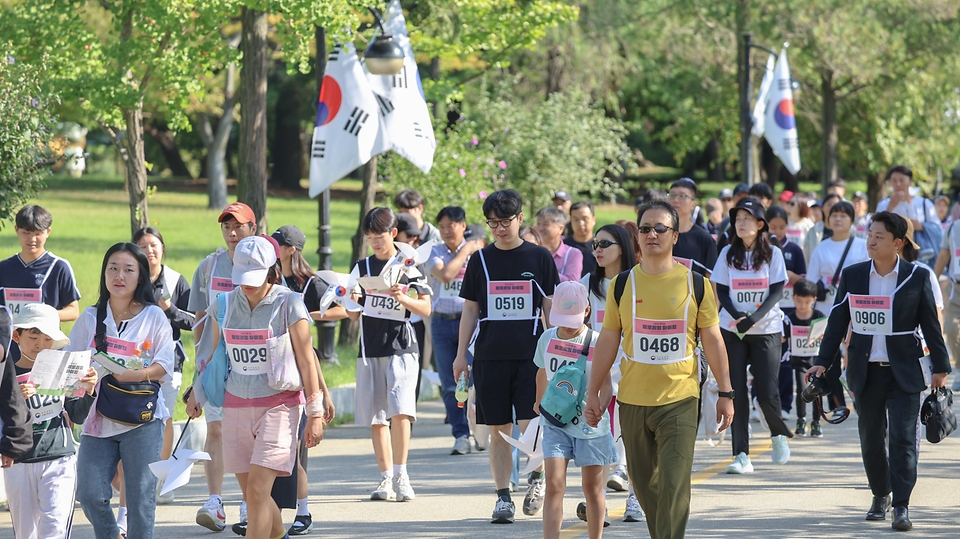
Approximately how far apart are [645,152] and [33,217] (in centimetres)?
5633

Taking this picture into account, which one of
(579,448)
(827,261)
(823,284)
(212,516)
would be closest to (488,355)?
(579,448)

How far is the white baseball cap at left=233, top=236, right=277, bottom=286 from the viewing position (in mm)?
6191

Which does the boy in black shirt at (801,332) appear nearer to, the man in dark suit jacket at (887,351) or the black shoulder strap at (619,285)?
the man in dark suit jacket at (887,351)

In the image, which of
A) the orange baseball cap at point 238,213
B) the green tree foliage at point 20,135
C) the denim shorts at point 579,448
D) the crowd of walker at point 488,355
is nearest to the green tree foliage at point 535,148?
the crowd of walker at point 488,355

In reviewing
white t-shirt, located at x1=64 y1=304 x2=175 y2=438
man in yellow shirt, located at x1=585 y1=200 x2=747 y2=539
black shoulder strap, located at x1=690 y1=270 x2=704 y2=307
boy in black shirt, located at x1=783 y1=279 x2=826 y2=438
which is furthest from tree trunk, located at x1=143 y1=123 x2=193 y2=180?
black shoulder strap, located at x1=690 y1=270 x2=704 y2=307

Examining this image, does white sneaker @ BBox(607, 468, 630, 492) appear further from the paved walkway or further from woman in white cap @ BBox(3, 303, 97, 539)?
woman in white cap @ BBox(3, 303, 97, 539)

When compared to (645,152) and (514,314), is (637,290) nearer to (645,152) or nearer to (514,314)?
(514,314)

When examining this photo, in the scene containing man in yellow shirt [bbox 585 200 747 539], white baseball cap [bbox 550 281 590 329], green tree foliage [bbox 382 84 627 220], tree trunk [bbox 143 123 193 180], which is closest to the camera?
man in yellow shirt [bbox 585 200 747 539]

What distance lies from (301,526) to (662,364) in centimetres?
272

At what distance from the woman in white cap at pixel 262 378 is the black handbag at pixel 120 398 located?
1.08ft

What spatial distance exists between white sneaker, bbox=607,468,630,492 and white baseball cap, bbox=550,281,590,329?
7.41 ft

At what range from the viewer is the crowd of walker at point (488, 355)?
6230 mm

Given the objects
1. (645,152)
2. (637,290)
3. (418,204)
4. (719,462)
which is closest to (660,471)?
(637,290)

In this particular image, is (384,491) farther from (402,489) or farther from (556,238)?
(556,238)
